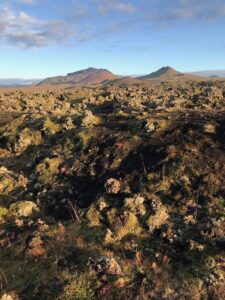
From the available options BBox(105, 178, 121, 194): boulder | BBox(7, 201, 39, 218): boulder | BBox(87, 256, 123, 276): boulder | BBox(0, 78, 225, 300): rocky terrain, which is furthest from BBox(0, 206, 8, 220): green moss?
BBox(87, 256, 123, 276): boulder

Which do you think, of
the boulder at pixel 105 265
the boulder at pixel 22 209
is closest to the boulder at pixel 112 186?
the boulder at pixel 22 209

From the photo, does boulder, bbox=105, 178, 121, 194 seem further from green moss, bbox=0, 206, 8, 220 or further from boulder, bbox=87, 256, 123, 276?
boulder, bbox=87, 256, 123, 276

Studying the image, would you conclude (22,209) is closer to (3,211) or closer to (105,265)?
(3,211)

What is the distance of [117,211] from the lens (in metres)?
17.0

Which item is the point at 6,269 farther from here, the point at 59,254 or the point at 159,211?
the point at 159,211

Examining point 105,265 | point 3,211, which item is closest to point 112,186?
point 3,211

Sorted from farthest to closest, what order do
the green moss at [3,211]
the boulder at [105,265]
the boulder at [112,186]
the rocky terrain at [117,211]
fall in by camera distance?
1. the boulder at [112,186]
2. the green moss at [3,211]
3. the boulder at [105,265]
4. the rocky terrain at [117,211]

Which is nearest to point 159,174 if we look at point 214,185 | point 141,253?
point 214,185

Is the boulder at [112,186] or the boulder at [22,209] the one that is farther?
the boulder at [112,186]

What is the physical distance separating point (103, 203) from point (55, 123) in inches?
581

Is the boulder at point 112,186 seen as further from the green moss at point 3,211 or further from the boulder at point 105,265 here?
the boulder at point 105,265

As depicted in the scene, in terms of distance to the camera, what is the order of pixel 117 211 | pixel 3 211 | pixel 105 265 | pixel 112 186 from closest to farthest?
1. pixel 105 265
2. pixel 117 211
3. pixel 3 211
4. pixel 112 186

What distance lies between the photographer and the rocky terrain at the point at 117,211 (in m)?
12.7

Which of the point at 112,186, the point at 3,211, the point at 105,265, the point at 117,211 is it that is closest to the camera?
the point at 105,265
